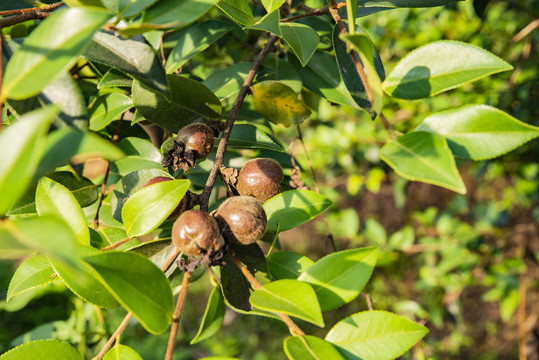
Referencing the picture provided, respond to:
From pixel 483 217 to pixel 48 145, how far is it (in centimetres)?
268

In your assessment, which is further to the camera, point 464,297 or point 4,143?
point 464,297

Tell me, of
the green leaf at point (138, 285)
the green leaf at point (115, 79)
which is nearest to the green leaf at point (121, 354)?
the green leaf at point (138, 285)

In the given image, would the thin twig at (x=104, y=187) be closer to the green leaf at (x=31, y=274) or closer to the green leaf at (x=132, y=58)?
the green leaf at (x=31, y=274)

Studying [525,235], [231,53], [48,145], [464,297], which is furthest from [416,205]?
[48,145]

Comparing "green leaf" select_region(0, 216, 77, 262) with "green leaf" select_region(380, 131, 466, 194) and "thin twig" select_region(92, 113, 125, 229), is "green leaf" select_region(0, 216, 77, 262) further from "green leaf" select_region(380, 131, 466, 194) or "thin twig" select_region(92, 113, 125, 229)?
"thin twig" select_region(92, 113, 125, 229)

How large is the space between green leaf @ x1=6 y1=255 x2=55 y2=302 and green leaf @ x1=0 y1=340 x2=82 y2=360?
0.12 m

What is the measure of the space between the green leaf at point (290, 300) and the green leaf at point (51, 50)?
0.40m

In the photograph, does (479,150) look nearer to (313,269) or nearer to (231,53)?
(313,269)

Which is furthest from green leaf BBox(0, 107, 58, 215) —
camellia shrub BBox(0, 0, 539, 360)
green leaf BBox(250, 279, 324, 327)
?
green leaf BBox(250, 279, 324, 327)

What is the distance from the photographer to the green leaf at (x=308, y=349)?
0.60 m

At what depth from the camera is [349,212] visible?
2529 mm

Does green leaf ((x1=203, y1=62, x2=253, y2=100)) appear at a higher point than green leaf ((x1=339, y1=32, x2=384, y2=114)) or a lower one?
lower

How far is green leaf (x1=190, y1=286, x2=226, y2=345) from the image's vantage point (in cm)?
77

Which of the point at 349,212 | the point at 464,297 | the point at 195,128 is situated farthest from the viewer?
the point at 464,297
